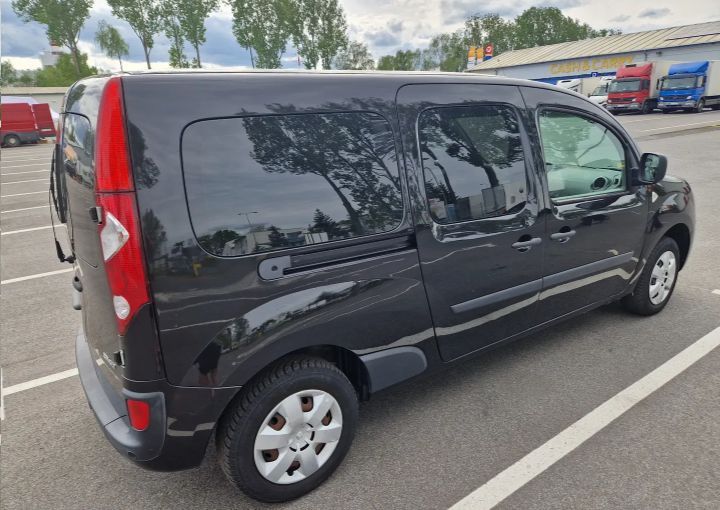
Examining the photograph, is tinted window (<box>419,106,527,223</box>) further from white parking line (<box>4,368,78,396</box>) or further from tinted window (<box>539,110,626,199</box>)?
white parking line (<box>4,368,78,396</box>)

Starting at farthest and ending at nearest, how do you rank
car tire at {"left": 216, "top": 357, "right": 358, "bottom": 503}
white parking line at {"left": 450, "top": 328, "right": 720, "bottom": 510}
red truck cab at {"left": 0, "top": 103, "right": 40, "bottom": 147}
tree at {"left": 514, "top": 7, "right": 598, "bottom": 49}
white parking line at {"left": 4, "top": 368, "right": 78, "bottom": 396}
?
tree at {"left": 514, "top": 7, "right": 598, "bottom": 49}, red truck cab at {"left": 0, "top": 103, "right": 40, "bottom": 147}, white parking line at {"left": 4, "top": 368, "right": 78, "bottom": 396}, white parking line at {"left": 450, "top": 328, "right": 720, "bottom": 510}, car tire at {"left": 216, "top": 357, "right": 358, "bottom": 503}

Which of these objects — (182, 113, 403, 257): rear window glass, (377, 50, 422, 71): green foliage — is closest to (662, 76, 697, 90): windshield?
(182, 113, 403, 257): rear window glass

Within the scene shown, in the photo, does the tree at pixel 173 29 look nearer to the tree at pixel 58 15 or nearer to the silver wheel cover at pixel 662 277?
the tree at pixel 58 15

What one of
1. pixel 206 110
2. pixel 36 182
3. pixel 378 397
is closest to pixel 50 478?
pixel 378 397

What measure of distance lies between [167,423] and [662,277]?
3.70m

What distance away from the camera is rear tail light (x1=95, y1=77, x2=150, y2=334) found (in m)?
1.78

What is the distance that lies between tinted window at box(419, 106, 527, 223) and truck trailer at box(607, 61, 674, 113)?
32097 millimetres

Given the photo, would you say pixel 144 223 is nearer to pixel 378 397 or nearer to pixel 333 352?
pixel 333 352

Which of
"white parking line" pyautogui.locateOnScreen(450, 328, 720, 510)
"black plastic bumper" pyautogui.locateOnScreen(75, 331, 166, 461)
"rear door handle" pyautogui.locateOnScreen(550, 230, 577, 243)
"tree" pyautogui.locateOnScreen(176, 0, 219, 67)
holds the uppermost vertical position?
"tree" pyautogui.locateOnScreen(176, 0, 219, 67)

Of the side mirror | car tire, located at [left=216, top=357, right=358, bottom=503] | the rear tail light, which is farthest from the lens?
the side mirror

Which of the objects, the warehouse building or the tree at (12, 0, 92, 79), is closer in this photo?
the warehouse building

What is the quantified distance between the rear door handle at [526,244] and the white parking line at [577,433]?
980 mm

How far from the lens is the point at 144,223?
1.79 meters

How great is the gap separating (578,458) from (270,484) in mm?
1473
